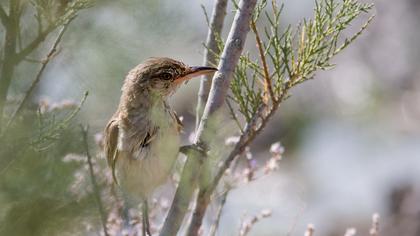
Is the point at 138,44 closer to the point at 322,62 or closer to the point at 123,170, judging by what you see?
the point at 322,62

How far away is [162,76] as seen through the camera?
397 centimetres

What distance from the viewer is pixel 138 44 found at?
285 centimetres

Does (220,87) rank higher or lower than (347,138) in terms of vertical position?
lower

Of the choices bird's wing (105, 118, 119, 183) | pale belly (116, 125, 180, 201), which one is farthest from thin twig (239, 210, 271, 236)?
bird's wing (105, 118, 119, 183)

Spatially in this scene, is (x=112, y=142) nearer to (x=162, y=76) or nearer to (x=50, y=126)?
(x=162, y=76)

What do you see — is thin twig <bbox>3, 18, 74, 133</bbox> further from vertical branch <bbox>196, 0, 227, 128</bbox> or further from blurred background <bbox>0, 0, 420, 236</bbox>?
vertical branch <bbox>196, 0, 227, 128</bbox>

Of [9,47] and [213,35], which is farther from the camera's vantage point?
[213,35]

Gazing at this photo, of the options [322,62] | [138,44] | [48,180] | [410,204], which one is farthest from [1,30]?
[410,204]

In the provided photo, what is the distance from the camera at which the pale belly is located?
3540mm

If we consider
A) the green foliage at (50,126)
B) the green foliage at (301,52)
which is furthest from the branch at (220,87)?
the green foliage at (50,126)

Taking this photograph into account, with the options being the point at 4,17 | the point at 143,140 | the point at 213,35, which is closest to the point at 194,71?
the point at 213,35

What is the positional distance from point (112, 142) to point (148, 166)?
0.74 feet

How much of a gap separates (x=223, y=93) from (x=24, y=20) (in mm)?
662

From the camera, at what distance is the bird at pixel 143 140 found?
3.56 m
